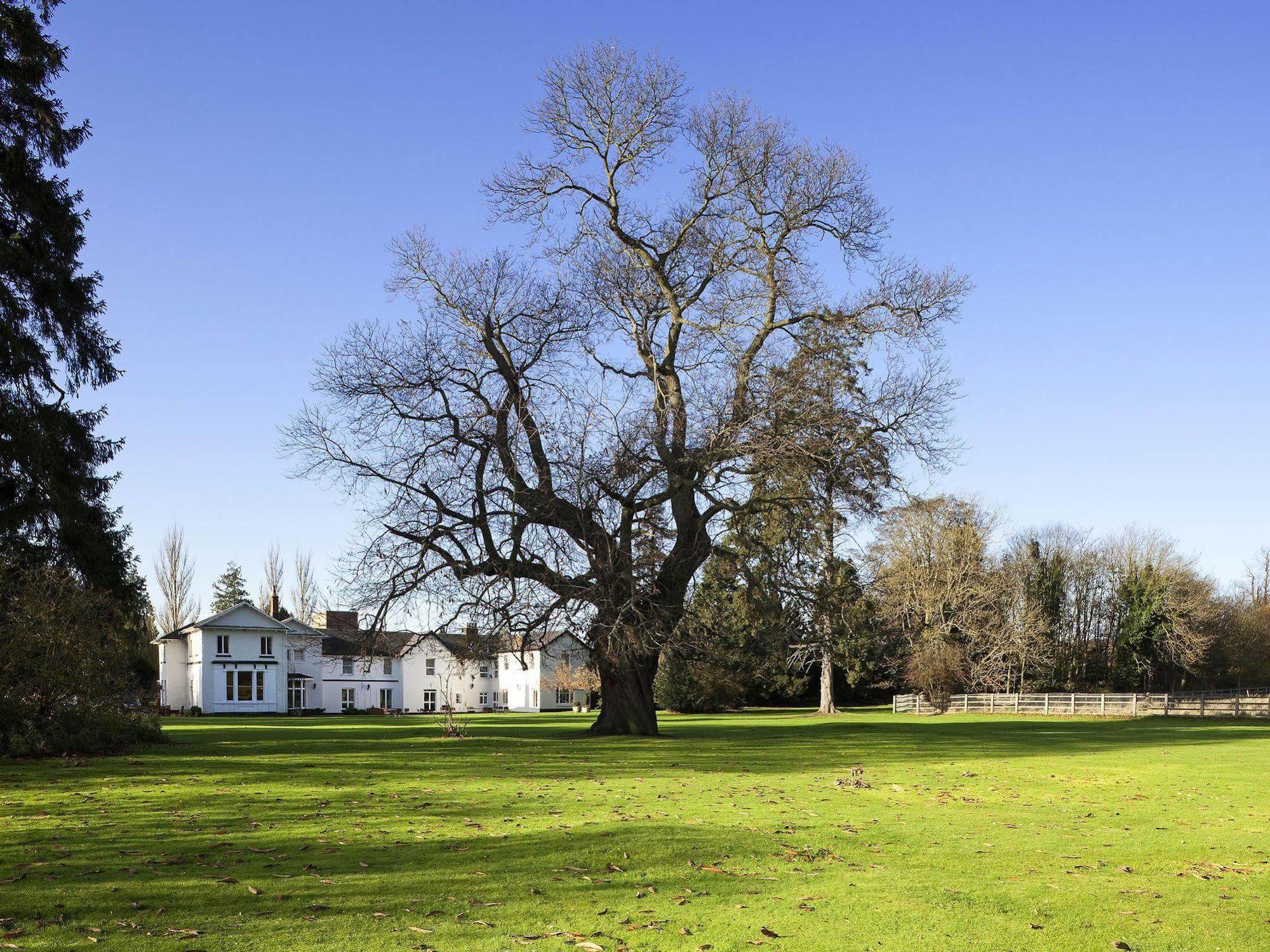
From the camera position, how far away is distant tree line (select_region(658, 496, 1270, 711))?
53312 mm

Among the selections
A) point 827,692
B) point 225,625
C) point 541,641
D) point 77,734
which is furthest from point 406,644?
point 225,625

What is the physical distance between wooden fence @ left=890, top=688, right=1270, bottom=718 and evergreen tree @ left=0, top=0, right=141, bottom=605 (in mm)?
40131

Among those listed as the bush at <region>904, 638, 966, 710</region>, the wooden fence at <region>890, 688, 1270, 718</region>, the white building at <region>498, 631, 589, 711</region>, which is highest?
the bush at <region>904, 638, 966, 710</region>

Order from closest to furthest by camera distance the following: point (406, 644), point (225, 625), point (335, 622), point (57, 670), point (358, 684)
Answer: point (57, 670), point (406, 644), point (225, 625), point (358, 684), point (335, 622)

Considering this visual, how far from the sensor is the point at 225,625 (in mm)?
62219

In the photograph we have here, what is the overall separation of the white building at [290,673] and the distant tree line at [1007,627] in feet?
46.8

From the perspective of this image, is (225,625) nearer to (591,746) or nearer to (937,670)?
(937,670)

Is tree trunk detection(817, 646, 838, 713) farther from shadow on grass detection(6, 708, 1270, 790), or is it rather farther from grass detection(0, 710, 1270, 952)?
grass detection(0, 710, 1270, 952)

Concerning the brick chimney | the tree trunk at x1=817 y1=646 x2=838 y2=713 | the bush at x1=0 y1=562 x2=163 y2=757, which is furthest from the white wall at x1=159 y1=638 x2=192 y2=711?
the bush at x1=0 y1=562 x2=163 y2=757

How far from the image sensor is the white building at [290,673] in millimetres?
61906

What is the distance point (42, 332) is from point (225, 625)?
39.1m

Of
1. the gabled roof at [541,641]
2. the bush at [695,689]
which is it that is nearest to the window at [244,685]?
the bush at [695,689]

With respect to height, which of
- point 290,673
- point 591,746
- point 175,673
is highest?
point 591,746

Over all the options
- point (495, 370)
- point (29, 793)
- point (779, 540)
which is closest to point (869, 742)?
point (779, 540)
